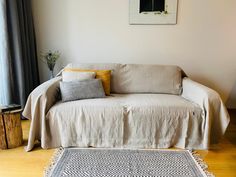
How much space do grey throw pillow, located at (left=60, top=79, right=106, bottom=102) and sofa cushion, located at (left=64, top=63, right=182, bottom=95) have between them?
1.14ft

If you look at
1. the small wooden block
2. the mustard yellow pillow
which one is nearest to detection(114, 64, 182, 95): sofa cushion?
the mustard yellow pillow

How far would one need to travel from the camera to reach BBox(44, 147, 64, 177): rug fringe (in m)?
1.92

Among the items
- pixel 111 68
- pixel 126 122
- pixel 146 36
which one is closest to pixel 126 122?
pixel 126 122

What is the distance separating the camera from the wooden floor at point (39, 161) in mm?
1932

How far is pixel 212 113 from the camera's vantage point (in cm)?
231

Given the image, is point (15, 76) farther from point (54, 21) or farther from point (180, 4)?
point (180, 4)

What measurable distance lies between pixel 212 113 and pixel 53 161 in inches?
66.4

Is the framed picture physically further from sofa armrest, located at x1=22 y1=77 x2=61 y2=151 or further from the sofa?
sofa armrest, located at x1=22 y1=77 x2=61 y2=151

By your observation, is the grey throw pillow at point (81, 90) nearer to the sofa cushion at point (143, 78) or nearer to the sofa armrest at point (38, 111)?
the sofa armrest at point (38, 111)

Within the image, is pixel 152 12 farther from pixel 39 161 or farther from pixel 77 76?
pixel 39 161

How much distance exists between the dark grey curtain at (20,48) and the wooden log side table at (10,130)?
0.69 m

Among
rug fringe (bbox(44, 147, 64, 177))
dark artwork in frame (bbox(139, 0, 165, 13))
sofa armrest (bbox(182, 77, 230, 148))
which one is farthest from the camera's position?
dark artwork in frame (bbox(139, 0, 165, 13))

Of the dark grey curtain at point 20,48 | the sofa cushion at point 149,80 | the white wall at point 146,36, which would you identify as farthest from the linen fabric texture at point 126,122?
the white wall at point 146,36

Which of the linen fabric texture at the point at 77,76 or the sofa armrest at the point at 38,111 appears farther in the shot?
the linen fabric texture at the point at 77,76
